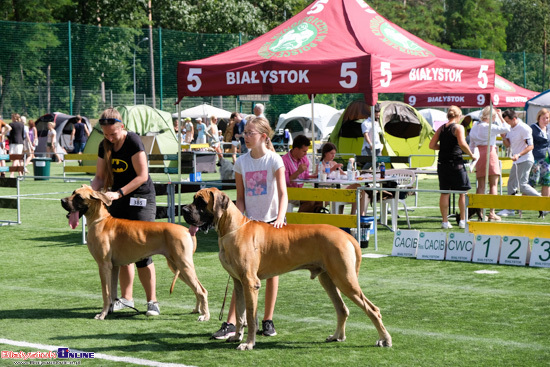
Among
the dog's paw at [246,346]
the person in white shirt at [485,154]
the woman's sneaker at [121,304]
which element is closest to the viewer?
the dog's paw at [246,346]

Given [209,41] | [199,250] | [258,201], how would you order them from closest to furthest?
1. [258,201]
2. [199,250]
3. [209,41]

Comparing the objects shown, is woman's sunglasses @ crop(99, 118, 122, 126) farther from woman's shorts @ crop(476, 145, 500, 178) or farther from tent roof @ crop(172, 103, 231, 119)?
tent roof @ crop(172, 103, 231, 119)

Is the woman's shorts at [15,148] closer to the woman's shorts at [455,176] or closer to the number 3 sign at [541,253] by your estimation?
the woman's shorts at [455,176]

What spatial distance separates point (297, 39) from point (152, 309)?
566 centimetres

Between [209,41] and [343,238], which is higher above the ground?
[209,41]

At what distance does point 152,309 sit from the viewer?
7.32 metres

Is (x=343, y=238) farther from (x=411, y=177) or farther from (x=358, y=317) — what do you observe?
(x=411, y=177)

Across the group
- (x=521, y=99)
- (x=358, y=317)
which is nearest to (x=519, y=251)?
(x=358, y=317)

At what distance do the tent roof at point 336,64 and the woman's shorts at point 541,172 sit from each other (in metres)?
3.43

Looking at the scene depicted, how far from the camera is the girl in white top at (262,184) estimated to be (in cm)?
643

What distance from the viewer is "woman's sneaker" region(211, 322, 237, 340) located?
6.41 meters

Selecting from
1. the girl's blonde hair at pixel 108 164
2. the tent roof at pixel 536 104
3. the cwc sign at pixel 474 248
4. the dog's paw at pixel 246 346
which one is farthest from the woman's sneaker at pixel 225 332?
the tent roof at pixel 536 104

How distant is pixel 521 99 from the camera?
25156 mm

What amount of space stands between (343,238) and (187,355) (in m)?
1.42
